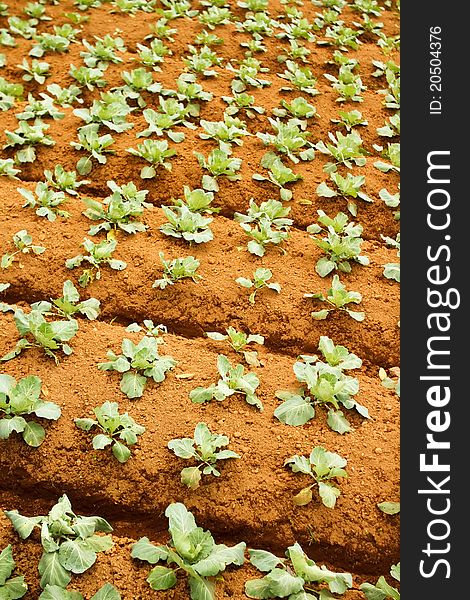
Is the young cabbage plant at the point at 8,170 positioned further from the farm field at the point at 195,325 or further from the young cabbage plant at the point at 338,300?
the young cabbage plant at the point at 338,300

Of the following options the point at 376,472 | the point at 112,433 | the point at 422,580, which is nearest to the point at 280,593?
the point at 422,580

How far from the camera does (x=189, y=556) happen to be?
260cm

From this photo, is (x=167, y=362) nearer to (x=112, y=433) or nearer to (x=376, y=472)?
(x=112, y=433)

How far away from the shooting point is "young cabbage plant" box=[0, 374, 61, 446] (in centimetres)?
308

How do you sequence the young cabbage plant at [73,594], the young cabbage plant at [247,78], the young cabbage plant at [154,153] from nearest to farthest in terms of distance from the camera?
the young cabbage plant at [73,594] → the young cabbage plant at [154,153] → the young cabbage plant at [247,78]

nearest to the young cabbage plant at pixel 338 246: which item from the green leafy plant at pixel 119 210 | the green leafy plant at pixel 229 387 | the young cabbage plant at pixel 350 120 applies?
the green leafy plant at pixel 229 387

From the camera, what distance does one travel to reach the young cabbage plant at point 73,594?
97.2 inches

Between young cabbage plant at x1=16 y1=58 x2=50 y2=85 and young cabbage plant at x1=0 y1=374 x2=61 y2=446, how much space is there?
13.2ft

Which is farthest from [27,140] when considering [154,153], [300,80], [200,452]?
[200,452]

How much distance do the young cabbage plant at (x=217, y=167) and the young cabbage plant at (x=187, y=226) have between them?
0.50 meters

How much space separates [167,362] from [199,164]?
2266mm

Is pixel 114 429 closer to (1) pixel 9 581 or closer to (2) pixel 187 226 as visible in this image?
(1) pixel 9 581

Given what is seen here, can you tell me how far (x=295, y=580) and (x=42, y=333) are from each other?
6.16 ft

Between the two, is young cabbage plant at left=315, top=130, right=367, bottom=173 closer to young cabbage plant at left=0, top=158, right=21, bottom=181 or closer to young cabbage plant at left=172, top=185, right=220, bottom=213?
young cabbage plant at left=172, top=185, right=220, bottom=213
